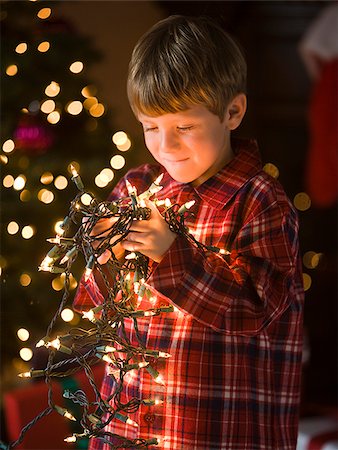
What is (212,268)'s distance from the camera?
2.62 ft

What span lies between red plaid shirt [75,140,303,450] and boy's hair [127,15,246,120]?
0.12 meters

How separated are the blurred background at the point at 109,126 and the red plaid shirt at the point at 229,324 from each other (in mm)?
112

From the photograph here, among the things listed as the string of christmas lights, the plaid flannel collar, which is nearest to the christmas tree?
the plaid flannel collar

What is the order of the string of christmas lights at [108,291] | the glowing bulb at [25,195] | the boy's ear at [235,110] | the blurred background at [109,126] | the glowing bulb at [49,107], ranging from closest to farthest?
1. the string of christmas lights at [108,291]
2. the boy's ear at [235,110]
3. the glowing bulb at [49,107]
4. the glowing bulb at [25,195]
5. the blurred background at [109,126]

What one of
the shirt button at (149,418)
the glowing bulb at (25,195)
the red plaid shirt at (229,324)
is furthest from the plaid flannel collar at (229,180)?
the glowing bulb at (25,195)

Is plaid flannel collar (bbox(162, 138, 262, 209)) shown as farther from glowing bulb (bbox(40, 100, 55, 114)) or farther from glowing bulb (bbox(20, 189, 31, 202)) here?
glowing bulb (bbox(20, 189, 31, 202))

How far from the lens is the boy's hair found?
785 mm

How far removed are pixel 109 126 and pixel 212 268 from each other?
1393 millimetres

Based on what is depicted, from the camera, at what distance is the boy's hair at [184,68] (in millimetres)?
785

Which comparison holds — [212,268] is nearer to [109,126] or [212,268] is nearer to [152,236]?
[152,236]

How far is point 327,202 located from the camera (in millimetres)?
2900

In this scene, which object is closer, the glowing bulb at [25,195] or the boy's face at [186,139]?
the boy's face at [186,139]

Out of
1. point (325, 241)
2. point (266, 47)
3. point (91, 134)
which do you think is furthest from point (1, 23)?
point (325, 241)

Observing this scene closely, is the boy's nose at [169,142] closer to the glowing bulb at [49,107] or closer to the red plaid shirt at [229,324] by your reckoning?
the red plaid shirt at [229,324]
